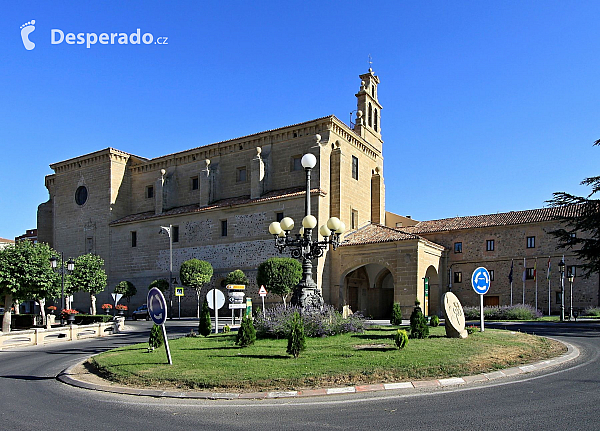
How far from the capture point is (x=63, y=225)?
5262cm

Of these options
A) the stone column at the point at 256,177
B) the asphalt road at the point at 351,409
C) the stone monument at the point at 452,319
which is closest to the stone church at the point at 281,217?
the stone column at the point at 256,177

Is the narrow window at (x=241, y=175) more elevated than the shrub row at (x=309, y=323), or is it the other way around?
the narrow window at (x=241, y=175)

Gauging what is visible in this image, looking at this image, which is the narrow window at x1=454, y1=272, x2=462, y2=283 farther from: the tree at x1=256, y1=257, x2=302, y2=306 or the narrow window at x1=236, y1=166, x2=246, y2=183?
the narrow window at x1=236, y1=166, x2=246, y2=183

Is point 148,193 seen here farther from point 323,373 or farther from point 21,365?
point 323,373

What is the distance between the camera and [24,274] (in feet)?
98.6

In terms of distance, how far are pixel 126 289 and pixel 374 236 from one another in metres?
22.0

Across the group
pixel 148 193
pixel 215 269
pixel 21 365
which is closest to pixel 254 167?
pixel 215 269

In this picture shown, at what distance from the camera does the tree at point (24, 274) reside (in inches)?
1151

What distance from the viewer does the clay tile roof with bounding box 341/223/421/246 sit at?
35.4 meters

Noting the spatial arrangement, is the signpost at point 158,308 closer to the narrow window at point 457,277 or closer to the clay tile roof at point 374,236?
the clay tile roof at point 374,236

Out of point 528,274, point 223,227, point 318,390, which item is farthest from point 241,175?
point 318,390

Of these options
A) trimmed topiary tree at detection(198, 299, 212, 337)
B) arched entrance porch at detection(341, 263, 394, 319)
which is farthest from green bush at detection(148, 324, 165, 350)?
arched entrance porch at detection(341, 263, 394, 319)

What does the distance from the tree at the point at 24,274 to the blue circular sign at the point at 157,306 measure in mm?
20920

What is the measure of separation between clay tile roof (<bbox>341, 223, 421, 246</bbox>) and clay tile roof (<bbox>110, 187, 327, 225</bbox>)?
394cm
